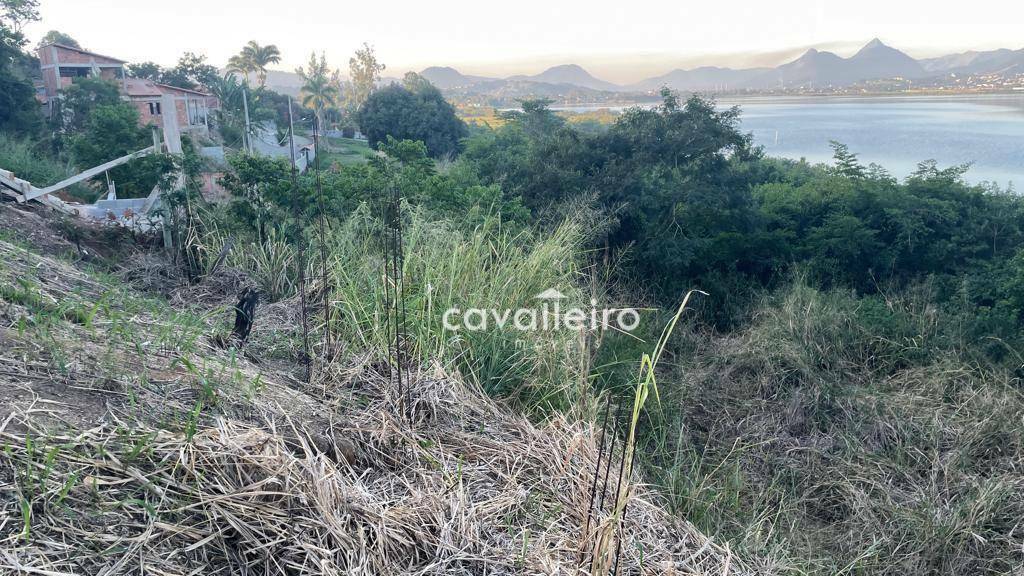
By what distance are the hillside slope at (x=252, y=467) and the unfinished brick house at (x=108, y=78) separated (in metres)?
22.8

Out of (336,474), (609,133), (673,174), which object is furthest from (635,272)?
(336,474)

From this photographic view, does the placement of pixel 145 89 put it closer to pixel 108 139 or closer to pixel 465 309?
pixel 108 139

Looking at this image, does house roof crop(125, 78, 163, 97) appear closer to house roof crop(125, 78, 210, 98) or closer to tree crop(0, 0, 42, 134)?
house roof crop(125, 78, 210, 98)

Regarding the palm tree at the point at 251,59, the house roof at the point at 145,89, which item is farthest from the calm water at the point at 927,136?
the palm tree at the point at 251,59

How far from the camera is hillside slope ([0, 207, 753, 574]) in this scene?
1.31 m

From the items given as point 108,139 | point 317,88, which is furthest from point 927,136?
point 317,88

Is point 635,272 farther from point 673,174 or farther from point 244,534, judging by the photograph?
point 244,534

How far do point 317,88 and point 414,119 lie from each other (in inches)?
792

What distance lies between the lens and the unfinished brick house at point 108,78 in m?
22.5

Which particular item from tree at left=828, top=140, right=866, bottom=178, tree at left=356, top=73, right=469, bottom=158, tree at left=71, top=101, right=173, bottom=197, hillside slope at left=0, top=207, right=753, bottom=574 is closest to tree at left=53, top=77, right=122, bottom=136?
tree at left=71, top=101, right=173, bottom=197

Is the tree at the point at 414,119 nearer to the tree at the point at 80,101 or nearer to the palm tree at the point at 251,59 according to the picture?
the tree at the point at 80,101

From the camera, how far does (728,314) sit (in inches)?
322

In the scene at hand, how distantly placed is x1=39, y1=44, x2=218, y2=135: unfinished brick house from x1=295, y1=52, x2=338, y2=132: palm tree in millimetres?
15661

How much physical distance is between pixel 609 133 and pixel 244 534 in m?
9.31
